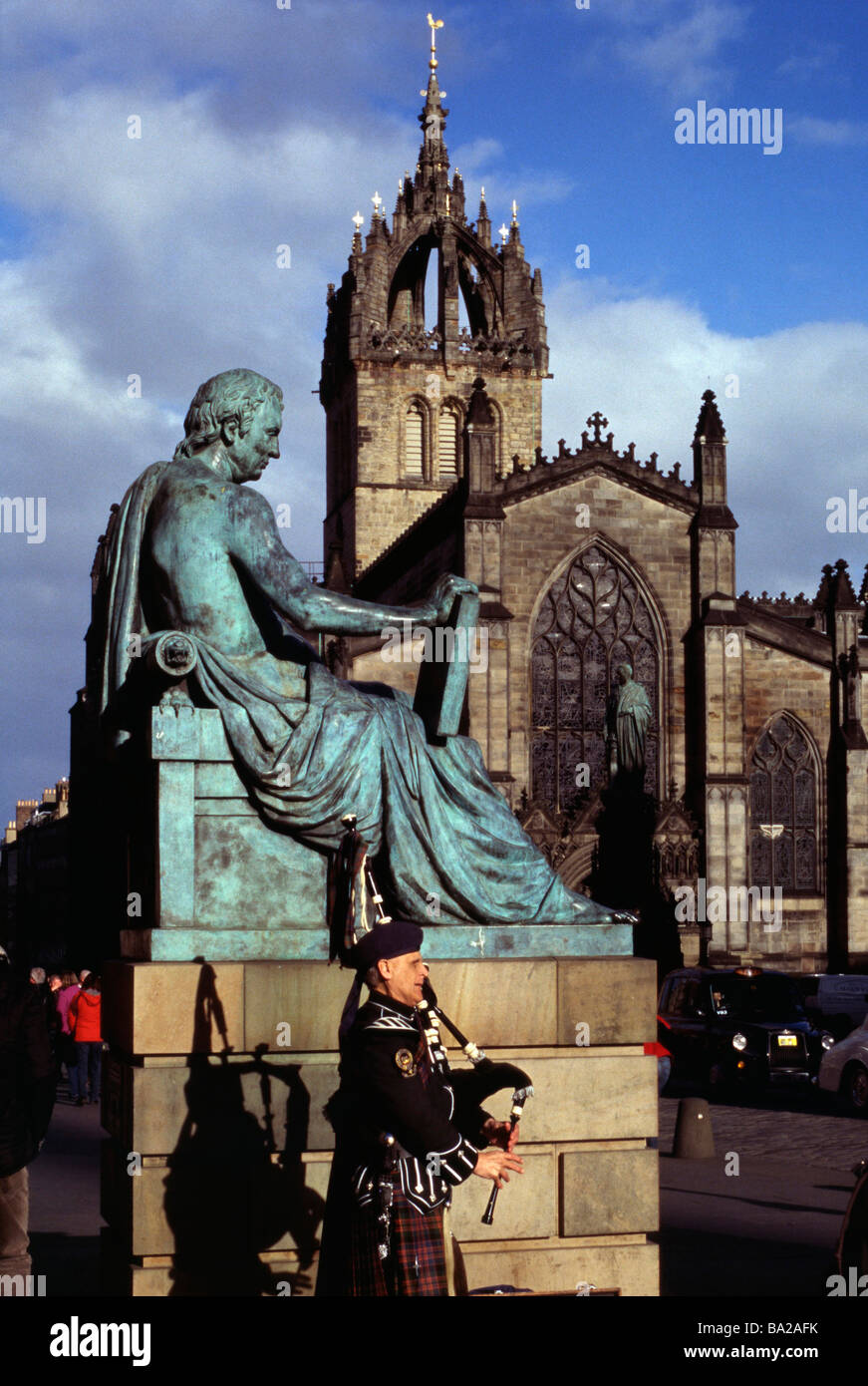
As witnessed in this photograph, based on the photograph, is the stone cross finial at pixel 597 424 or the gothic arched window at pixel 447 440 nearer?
the stone cross finial at pixel 597 424

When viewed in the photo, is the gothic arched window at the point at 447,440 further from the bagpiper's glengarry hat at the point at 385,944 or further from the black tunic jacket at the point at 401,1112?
the black tunic jacket at the point at 401,1112

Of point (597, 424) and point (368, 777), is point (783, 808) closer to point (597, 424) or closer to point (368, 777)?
point (597, 424)

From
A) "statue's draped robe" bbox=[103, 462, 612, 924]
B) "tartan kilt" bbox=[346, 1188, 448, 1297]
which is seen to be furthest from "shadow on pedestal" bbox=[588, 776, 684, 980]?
"tartan kilt" bbox=[346, 1188, 448, 1297]

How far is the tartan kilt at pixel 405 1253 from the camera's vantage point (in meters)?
4.66

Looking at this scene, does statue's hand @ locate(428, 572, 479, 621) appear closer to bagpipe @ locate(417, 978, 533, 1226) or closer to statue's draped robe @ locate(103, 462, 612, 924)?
statue's draped robe @ locate(103, 462, 612, 924)

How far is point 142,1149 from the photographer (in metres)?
5.75

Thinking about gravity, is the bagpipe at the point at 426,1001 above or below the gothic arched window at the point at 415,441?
below

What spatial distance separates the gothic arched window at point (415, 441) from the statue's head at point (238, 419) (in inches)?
2104

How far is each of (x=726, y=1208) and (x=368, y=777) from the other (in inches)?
239

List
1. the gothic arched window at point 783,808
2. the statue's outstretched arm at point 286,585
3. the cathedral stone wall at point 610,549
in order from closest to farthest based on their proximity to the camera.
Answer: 1. the statue's outstretched arm at point 286,585
2. the cathedral stone wall at point 610,549
3. the gothic arched window at point 783,808

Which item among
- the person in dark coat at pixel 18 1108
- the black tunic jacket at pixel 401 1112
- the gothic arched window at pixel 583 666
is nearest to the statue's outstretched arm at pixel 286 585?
the black tunic jacket at pixel 401 1112

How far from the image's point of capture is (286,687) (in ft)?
21.3

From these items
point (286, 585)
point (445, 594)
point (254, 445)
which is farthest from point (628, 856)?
point (286, 585)

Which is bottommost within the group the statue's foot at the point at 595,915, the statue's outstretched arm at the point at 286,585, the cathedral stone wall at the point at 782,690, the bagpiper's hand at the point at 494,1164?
the bagpiper's hand at the point at 494,1164
